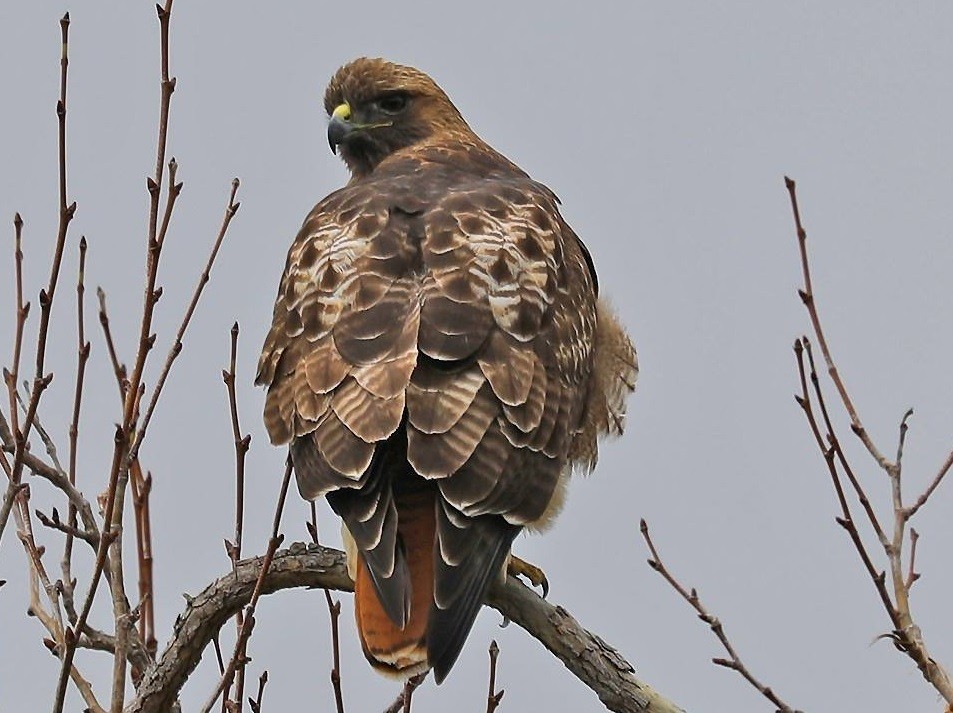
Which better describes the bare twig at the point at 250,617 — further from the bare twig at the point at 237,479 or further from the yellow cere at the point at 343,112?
the yellow cere at the point at 343,112

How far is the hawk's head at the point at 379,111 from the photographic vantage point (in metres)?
6.69

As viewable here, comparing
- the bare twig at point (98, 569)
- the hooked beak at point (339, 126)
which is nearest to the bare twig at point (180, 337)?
the bare twig at point (98, 569)

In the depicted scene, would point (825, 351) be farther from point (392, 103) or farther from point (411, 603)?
point (392, 103)

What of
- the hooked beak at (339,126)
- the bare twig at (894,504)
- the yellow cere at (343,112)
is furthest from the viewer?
the yellow cere at (343,112)

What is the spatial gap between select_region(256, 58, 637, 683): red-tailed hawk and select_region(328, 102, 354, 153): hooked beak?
2.54 ft

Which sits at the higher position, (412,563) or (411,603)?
(412,563)

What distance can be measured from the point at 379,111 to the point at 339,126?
0.23 meters

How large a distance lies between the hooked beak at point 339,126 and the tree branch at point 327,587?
2396mm

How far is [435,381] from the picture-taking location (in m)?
4.55

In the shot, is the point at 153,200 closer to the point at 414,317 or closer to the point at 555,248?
the point at 414,317

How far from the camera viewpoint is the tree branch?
14.4 feet

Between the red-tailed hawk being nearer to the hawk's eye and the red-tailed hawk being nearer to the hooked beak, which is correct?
the hooked beak

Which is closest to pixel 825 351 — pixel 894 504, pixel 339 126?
pixel 894 504

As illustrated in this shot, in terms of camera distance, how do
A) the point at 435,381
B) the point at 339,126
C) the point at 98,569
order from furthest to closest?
the point at 339,126 → the point at 435,381 → the point at 98,569
